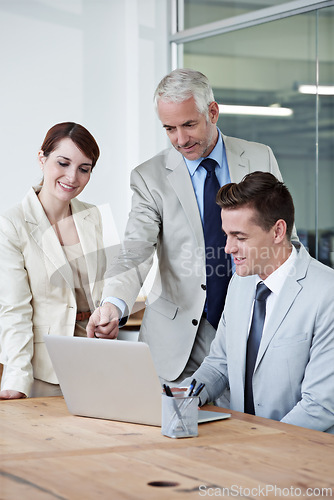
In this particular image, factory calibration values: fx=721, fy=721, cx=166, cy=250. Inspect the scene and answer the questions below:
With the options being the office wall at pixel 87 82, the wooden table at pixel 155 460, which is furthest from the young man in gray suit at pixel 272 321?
the office wall at pixel 87 82

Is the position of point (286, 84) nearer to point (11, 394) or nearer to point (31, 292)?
point (31, 292)

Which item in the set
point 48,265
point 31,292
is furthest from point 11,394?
point 48,265

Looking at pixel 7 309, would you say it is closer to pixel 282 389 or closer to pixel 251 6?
pixel 282 389

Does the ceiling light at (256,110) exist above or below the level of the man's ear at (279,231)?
above

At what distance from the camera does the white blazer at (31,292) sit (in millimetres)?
2346

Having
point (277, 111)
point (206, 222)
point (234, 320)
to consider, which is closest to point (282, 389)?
point (234, 320)

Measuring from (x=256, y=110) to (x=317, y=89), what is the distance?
576 mm

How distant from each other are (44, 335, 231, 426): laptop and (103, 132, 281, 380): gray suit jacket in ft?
2.22

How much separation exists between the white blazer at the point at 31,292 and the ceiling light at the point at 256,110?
240cm

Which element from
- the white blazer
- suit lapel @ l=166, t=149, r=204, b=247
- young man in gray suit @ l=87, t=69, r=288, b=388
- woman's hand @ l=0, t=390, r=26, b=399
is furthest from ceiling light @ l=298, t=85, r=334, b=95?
woman's hand @ l=0, t=390, r=26, b=399

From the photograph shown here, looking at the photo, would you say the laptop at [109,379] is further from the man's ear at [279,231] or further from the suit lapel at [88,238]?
the suit lapel at [88,238]

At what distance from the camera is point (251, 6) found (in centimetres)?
482

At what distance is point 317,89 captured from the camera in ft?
14.3

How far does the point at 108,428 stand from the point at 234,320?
0.63 metres
